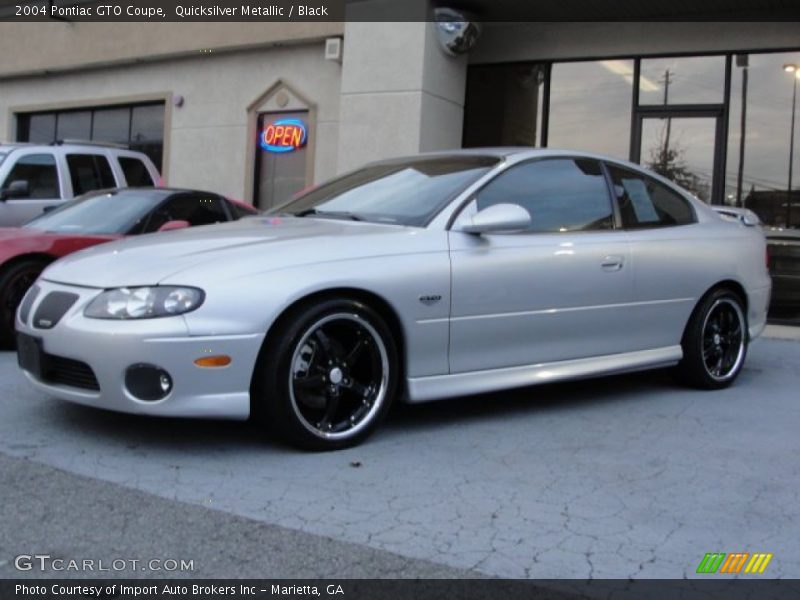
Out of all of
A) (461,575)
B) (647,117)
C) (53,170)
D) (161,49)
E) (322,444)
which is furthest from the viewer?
(161,49)

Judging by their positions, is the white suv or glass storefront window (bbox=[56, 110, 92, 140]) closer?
the white suv

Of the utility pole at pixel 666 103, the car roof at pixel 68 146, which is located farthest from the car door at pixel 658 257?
the car roof at pixel 68 146

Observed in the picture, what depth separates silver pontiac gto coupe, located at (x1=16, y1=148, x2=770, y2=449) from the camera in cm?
383

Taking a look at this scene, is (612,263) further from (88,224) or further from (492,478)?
(88,224)

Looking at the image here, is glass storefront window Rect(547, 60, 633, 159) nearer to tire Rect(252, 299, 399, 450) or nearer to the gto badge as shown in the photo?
the gto badge

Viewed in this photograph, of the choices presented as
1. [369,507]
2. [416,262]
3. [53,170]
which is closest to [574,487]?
[369,507]

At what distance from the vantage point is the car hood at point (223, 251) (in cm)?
392

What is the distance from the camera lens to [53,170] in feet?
30.3

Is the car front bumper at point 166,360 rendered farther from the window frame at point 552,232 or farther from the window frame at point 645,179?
the window frame at point 645,179

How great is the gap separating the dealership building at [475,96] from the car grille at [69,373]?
7711 mm

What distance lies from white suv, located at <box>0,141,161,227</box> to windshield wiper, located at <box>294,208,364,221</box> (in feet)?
15.3

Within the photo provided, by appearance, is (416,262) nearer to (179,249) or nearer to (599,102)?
(179,249)

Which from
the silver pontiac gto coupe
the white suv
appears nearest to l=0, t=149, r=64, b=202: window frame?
the white suv

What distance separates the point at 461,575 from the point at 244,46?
12515mm
